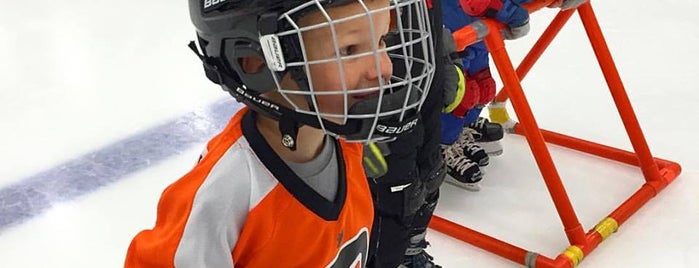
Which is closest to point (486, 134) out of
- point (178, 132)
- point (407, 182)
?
point (407, 182)

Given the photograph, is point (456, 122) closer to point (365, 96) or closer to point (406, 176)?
point (406, 176)

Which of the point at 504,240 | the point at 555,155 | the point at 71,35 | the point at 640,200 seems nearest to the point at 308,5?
the point at 504,240

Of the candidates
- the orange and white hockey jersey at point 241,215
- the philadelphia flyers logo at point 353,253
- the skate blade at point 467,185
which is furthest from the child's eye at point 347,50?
the skate blade at point 467,185

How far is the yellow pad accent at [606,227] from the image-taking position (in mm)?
1859

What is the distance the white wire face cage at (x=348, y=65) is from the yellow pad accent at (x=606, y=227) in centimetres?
103

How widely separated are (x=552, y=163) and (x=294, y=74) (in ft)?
3.21

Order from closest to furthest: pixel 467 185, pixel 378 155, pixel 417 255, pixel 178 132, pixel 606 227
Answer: pixel 378 155 < pixel 417 255 < pixel 606 227 < pixel 467 185 < pixel 178 132

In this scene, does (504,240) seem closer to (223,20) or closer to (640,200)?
(640,200)

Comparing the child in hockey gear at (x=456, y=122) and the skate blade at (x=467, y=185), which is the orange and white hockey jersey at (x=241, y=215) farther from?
the skate blade at (x=467, y=185)

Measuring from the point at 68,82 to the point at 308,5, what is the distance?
84.1 inches

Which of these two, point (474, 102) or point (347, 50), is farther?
point (474, 102)

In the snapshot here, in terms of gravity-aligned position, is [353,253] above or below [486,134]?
above

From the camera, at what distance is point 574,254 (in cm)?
178

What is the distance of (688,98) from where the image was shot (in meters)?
2.53
